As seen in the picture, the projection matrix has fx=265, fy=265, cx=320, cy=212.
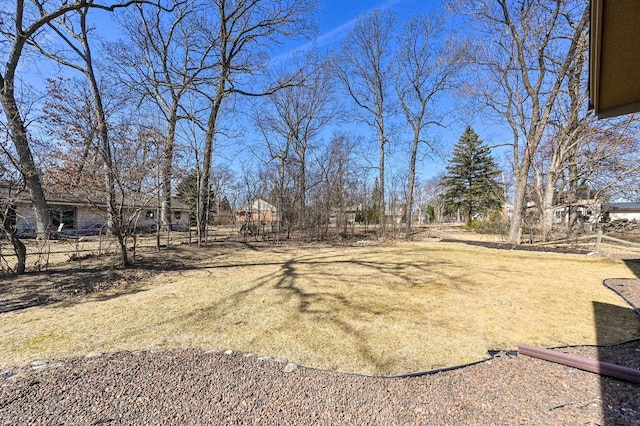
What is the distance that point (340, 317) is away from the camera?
3471mm

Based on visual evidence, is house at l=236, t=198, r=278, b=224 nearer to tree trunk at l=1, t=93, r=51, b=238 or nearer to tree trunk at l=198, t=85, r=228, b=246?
→ tree trunk at l=198, t=85, r=228, b=246

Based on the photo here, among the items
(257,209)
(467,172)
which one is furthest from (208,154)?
(467,172)

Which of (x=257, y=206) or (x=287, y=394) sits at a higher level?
(x=257, y=206)

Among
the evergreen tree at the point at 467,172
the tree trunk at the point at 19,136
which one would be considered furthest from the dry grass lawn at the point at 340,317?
the evergreen tree at the point at 467,172

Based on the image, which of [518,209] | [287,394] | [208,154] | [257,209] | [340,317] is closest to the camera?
[287,394]

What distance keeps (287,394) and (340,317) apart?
1.64 meters

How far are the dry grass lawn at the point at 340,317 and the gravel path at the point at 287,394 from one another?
23 cm

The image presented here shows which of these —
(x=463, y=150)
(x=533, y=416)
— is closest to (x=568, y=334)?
(x=533, y=416)

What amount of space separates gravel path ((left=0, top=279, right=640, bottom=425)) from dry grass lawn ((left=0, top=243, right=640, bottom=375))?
0.23 m

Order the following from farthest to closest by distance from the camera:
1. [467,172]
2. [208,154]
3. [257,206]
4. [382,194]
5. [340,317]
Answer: [467,172], [382,194], [257,206], [208,154], [340,317]

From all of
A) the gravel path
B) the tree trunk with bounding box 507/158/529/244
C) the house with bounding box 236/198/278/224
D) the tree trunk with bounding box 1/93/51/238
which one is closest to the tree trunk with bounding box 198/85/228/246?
the house with bounding box 236/198/278/224

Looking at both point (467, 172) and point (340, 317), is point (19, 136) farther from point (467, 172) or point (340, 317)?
point (467, 172)

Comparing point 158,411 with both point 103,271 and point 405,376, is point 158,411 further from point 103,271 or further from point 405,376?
point 103,271

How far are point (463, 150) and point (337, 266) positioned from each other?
29.1m
